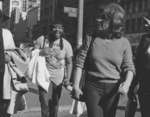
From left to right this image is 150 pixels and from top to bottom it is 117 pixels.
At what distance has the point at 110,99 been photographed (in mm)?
3947

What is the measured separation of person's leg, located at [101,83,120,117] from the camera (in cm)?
392

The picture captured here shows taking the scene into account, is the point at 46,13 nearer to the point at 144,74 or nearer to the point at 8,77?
the point at 8,77

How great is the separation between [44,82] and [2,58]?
2.09m

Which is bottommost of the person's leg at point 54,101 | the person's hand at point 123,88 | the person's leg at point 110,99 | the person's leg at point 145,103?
the person's leg at point 54,101

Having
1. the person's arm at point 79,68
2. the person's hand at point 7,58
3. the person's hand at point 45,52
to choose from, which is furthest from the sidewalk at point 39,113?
the person's arm at point 79,68

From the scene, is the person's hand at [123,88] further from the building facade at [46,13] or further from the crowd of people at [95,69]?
the building facade at [46,13]

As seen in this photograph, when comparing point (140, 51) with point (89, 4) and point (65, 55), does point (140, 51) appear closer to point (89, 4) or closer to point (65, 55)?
point (65, 55)

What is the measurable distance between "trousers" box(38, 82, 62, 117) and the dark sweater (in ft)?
6.60

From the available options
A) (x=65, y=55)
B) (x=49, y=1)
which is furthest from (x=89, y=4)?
(x=65, y=55)

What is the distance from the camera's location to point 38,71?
5.88 metres

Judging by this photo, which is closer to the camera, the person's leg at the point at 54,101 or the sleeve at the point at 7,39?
the sleeve at the point at 7,39

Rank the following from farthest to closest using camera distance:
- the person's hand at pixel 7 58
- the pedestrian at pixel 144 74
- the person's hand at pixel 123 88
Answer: the person's hand at pixel 7 58, the pedestrian at pixel 144 74, the person's hand at pixel 123 88

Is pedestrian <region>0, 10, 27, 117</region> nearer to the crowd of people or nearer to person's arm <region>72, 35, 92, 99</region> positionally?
the crowd of people

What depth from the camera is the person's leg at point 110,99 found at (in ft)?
12.9
